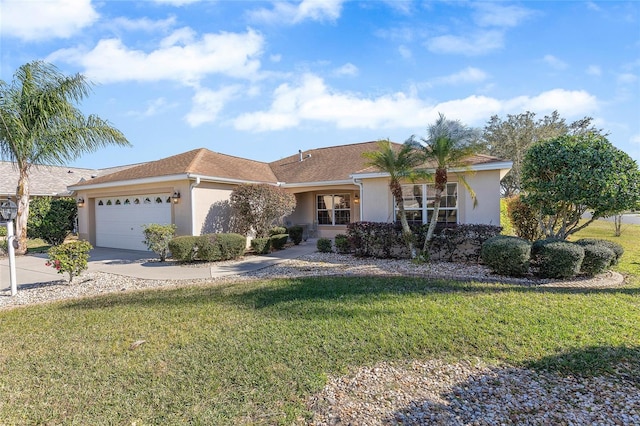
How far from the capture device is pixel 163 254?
1194 cm

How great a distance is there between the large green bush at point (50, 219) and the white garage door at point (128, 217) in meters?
2.36

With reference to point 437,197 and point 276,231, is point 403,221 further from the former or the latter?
point 276,231

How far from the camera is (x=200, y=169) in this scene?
44.1 ft

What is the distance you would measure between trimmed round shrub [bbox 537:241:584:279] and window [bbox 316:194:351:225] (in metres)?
10.7

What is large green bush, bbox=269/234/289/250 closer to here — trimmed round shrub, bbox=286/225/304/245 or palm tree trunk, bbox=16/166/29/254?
trimmed round shrub, bbox=286/225/304/245

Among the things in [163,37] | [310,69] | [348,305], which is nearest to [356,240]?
[348,305]

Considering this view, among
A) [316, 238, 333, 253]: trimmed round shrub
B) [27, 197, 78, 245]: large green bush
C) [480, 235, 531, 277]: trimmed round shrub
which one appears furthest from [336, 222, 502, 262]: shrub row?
[27, 197, 78, 245]: large green bush

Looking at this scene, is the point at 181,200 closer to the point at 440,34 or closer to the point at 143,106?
the point at 143,106

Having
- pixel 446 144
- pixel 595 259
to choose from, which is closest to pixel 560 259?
pixel 595 259

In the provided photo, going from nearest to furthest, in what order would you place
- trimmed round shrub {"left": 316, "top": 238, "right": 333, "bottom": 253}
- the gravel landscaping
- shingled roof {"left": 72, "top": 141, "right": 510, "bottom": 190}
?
the gravel landscaping → trimmed round shrub {"left": 316, "top": 238, "right": 333, "bottom": 253} → shingled roof {"left": 72, "top": 141, "right": 510, "bottom": 190}

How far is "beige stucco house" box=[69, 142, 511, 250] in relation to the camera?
39.2 feet

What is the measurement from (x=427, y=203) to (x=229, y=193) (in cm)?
865

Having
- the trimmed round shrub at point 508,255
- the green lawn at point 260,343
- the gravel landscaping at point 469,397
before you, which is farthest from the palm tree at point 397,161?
the gravel landscaping at point 469,397

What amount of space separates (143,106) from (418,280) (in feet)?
40.3
